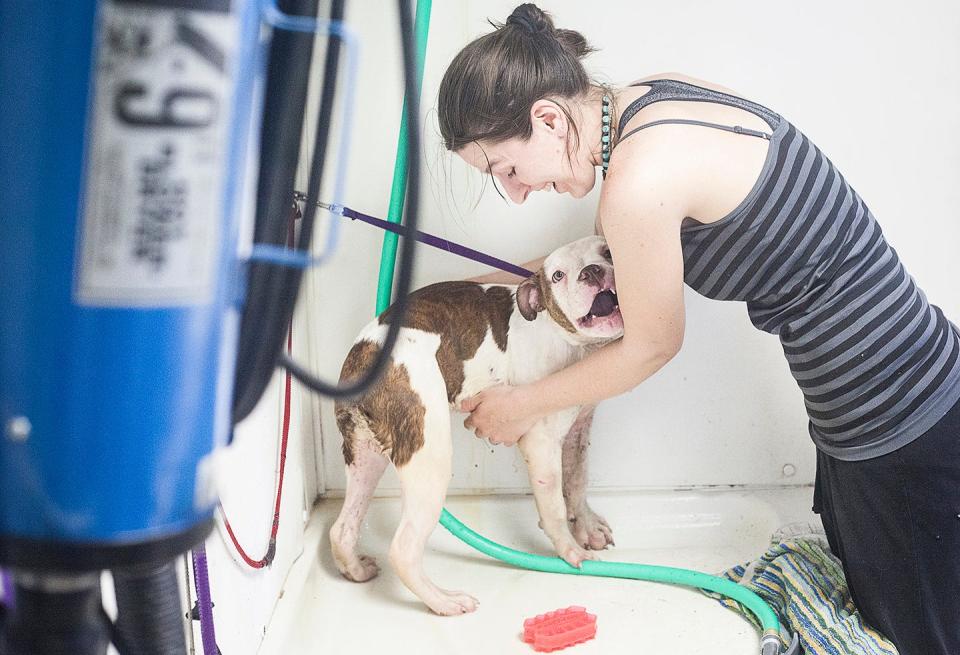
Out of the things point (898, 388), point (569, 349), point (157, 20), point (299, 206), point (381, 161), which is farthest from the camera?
point (381, 161)

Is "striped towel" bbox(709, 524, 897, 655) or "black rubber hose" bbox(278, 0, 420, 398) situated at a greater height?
"black rubber hose" bbox(278, 0, 420, 398)

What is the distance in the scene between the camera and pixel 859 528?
1.38 meters

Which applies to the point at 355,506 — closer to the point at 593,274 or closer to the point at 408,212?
the point at 593,274

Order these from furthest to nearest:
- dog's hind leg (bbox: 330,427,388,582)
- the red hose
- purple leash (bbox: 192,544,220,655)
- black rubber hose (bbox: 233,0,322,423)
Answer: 1. dog's hind leg (bbox: 330,427,388,582)
2. the red hose
3. purple leash (bbox: 192,544,220,655)
4. black rubber hose (bbox: 233,0,322,423)

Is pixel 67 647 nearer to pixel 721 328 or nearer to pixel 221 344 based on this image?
pixel 221 344

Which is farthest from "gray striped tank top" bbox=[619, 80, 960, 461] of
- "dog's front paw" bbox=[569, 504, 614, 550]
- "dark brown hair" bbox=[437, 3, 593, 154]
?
"dog's front paw" bbox=[569, 504, 614, 550]

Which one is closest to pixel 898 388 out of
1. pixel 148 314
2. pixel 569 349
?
pixel 569 349

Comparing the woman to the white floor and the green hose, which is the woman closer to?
the green hose

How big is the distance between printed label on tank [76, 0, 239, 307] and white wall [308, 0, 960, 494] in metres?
1.32

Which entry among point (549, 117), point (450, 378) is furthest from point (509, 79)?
point (450, 378)

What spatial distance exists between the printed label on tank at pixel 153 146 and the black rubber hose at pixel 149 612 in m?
0.17

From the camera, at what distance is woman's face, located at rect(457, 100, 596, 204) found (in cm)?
127

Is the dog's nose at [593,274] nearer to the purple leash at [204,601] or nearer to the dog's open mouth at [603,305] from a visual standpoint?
the dog's open mouth at [603,305]

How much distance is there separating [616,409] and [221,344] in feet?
5.07
